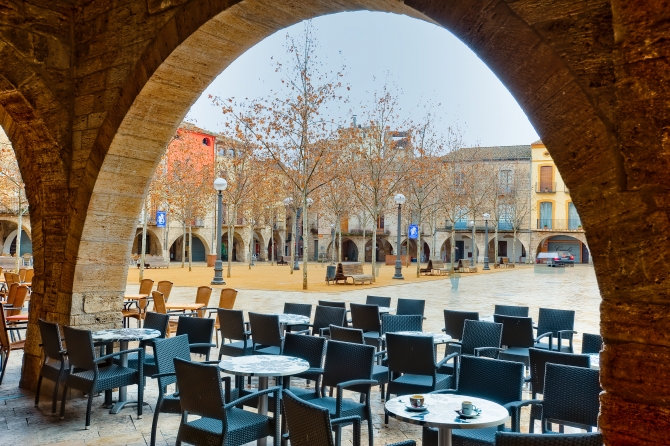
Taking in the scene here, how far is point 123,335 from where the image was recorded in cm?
490

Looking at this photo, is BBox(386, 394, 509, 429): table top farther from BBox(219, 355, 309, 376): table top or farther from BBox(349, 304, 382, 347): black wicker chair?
BBox(349, 304, 382, 347): black wicker chair

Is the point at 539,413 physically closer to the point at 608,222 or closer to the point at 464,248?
the point at 608,222

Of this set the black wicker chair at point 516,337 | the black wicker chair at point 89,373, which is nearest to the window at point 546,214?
the black wicker chair at point 516,337

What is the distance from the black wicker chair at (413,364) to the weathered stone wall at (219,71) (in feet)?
7.85

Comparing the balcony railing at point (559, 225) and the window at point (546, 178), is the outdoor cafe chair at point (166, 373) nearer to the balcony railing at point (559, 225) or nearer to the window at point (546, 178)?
the balcony railing at point (559, 225)

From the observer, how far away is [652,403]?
1867 mm

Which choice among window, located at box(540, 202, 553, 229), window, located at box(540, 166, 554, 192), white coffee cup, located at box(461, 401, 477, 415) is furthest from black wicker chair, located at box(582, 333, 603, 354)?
window, located at box(540, 166, 554, 192)

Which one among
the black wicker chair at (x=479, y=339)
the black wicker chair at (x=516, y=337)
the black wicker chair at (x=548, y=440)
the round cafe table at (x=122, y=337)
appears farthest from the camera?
the black wicker chair at (x=516, y=337)

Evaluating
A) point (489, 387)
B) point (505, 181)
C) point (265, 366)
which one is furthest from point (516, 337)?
point (505, 181)

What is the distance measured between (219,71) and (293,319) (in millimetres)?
2839

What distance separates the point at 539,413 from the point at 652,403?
2.22 metres

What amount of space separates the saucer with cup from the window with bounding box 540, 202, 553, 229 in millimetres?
37965

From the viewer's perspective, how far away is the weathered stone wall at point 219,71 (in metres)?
1.85

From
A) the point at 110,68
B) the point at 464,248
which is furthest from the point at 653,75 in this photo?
the point at 464,248
